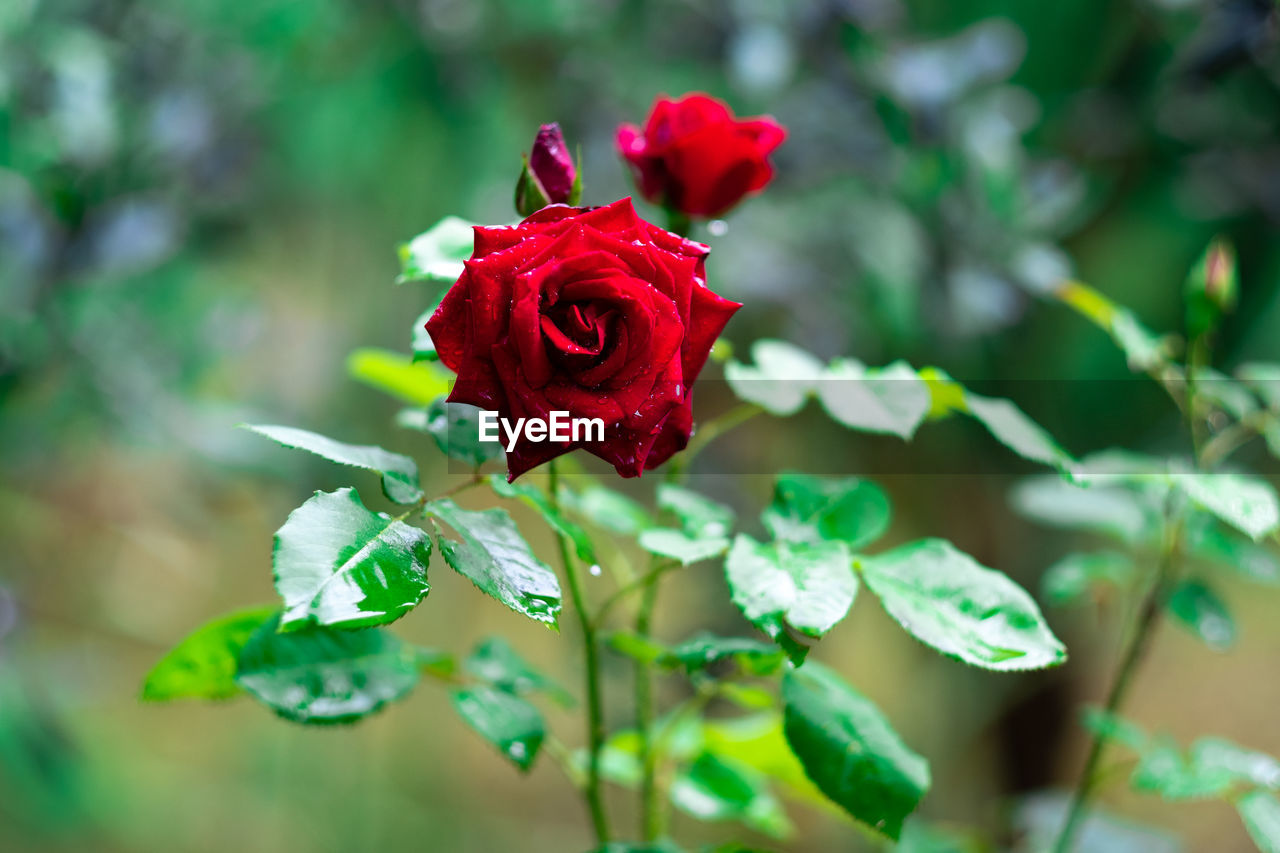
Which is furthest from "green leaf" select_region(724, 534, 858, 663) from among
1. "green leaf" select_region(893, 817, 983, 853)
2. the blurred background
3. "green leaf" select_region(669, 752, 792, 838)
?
the blurred background

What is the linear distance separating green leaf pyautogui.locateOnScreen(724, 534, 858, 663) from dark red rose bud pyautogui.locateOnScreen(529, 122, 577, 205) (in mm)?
169

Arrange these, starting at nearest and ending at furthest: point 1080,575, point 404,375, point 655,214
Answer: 1. point 404,375
2. point 1080,575
3. point 655,214

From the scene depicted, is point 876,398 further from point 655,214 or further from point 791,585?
point 655,214

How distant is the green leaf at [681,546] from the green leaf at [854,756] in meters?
0.09

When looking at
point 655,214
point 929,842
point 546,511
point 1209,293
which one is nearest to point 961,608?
point 546,511

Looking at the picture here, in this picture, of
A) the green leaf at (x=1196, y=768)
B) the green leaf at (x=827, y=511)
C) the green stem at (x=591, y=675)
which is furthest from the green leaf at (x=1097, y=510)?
the green stem at (x=591, y=675)

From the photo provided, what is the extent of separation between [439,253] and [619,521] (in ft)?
0.59

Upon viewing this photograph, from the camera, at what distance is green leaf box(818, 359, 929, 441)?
15.8 inches

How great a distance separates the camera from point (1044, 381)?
1.24 metres

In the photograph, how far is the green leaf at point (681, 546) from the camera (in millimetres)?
376

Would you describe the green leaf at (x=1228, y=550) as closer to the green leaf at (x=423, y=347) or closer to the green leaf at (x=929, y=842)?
the green leaf at (x=929, y=842)

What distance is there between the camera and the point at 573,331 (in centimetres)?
32

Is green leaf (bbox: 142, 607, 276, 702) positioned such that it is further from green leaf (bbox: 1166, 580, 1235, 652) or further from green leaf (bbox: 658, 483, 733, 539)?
green leaf (bbox: 1166, 580, 1235, 652)

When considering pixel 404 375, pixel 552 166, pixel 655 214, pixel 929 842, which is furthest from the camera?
pixel 655 214
